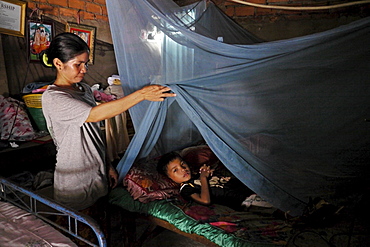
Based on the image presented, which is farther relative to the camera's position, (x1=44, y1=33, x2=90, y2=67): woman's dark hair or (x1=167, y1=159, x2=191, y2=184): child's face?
(x1=167, y1=159, x2=191, y2=184): child's face

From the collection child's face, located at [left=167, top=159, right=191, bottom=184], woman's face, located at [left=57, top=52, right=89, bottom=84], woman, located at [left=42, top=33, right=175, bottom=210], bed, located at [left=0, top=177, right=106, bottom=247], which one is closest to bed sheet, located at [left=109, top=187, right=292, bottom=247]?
child's face, located at [left=167, top=159, right=191, bottom=184]

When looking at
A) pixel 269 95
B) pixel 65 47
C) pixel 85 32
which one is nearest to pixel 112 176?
pixel 65 47

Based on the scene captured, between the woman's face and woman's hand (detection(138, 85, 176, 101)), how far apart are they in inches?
13.7

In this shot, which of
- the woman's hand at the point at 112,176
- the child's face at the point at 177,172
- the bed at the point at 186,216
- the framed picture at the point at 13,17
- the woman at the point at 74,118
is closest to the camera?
the woman at the point at 74,118

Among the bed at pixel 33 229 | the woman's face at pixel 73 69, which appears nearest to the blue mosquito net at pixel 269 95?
the woman's face at pixel 73 69

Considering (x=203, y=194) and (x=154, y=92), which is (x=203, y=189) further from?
(x=154, y=92)

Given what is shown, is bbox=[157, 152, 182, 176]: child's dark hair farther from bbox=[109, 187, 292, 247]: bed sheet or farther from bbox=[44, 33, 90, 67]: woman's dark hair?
bbox=[44, 33, 90, 67]: woman's dark hair

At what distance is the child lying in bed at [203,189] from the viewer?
6.33 ft

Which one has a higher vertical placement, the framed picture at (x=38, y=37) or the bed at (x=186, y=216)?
the framed picture at (x=38, y=37)

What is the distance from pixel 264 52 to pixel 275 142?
1.62 ft

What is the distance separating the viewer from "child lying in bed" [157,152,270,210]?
1.93 m

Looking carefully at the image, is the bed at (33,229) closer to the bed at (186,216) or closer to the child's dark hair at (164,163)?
the bed at (186,216)

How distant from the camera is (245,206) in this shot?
1.93 meters

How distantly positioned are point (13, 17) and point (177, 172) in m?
1.97
